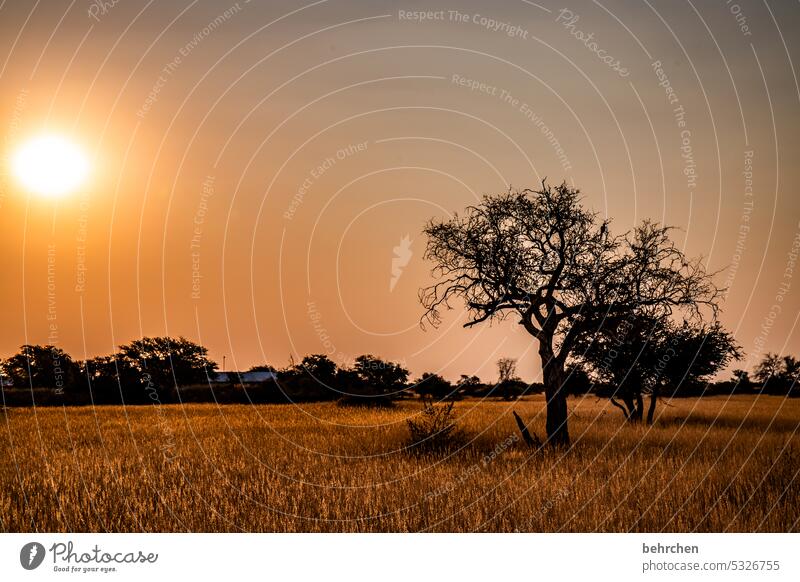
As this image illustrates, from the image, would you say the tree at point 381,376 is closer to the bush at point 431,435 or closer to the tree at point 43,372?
the bush at point 431,435

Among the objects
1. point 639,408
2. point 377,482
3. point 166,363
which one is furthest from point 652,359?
point 166,363

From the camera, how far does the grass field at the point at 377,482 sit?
39.5 ft

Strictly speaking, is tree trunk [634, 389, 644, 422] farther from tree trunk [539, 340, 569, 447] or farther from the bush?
the bush

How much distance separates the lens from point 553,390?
20562 mm

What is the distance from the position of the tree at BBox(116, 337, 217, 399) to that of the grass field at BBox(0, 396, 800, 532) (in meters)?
10.4

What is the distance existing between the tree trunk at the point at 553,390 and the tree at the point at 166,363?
19.9 meters

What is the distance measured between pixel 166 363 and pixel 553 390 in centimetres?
2894

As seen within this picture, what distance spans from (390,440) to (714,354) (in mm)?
21066

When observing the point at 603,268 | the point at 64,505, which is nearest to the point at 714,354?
the point at 603,268

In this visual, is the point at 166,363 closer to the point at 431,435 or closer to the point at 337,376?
the point at 337,376

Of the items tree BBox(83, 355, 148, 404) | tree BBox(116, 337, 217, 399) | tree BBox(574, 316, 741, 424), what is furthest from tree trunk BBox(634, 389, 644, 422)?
tree BBox(83, 355, 148, 404)

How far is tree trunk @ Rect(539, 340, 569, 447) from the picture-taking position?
67.5 ft

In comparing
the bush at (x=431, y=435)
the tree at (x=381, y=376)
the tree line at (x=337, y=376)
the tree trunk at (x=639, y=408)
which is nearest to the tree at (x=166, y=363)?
the tree line at (x=337, y=376)

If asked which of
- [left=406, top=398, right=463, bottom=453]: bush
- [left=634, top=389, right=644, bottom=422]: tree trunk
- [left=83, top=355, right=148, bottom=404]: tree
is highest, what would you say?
[left=83, top=355, right=148, bottom=404]: tree
